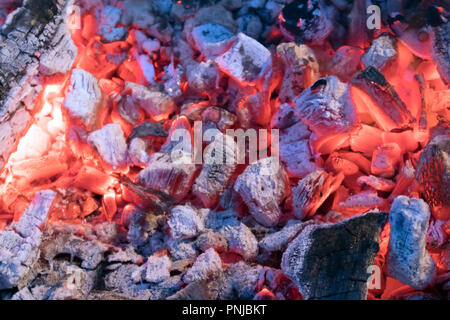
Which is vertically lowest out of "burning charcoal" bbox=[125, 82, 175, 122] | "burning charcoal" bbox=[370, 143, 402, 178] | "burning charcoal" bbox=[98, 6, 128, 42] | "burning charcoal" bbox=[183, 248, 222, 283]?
"burning charcoal" bbox=[183, 248, 222, 283]

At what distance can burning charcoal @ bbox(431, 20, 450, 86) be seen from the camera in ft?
4.17

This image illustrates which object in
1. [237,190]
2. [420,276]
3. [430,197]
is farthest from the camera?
[237,190]

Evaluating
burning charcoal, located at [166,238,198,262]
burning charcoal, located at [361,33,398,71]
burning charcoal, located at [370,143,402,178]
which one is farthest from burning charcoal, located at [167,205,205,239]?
burning charcoal, located at [361,33,398,71]

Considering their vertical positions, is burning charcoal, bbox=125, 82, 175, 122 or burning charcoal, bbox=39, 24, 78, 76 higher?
burning charcoal, bbox=39, 24, 78, 76

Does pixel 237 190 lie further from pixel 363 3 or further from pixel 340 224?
pixel 363 3

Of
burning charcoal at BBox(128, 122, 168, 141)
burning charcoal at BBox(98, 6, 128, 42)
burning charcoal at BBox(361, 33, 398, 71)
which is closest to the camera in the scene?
burning charcoal at BBox(361, 33, 398, 71)

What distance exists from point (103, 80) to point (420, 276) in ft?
4.89

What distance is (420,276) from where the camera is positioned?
98cm

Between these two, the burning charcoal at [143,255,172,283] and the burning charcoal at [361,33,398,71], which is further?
the burning charcoal at [361,33,398,71]

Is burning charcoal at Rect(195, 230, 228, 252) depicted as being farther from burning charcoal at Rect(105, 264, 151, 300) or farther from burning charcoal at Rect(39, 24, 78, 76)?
burning charcoal at Rect(39, 24, 78, 76)

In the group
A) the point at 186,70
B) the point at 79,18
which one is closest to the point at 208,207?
the point at 186,70

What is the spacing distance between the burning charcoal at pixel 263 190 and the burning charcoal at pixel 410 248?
0.38m

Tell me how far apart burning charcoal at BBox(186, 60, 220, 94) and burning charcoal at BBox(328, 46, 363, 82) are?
19.0 inches

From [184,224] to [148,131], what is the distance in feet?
1.59
